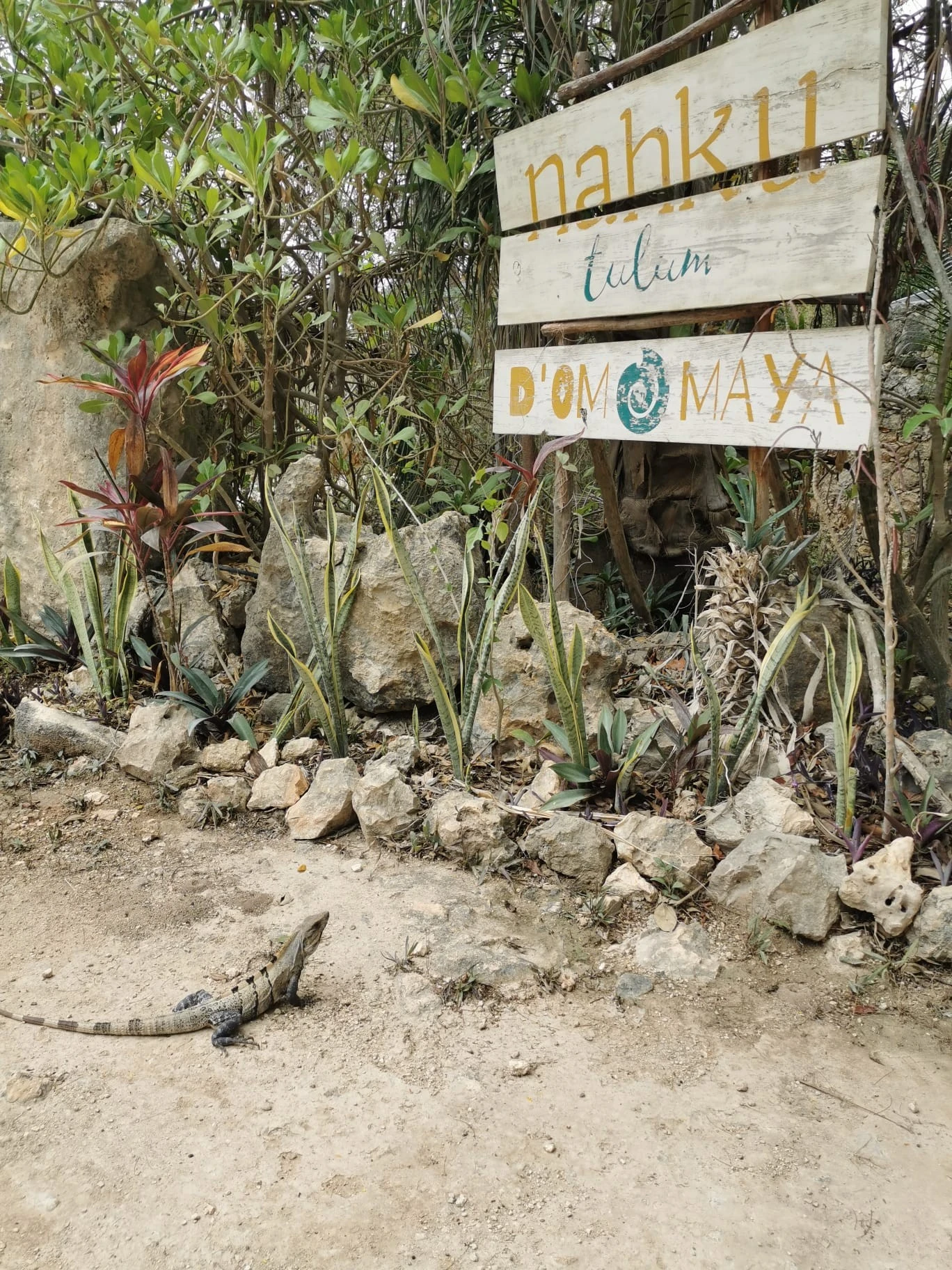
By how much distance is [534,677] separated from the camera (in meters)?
3.09

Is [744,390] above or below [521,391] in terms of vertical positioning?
below

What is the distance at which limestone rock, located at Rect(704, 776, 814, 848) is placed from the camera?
2484mm

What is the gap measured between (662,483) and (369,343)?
5.20 ft

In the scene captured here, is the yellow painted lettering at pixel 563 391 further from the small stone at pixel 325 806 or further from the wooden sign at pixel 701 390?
the small stone at pixel 325 806

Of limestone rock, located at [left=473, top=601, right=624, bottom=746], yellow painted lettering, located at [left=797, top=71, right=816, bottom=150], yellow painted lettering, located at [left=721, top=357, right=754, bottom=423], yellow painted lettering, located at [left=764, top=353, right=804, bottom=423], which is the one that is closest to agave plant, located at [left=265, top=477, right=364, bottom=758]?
limestone rock, located at [left=473, top=601, right=624, bottom=746]

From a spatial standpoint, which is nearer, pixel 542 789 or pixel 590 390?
pixel 542 789

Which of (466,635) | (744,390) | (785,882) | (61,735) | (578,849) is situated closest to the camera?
(785,882)

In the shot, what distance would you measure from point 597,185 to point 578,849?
208 cm

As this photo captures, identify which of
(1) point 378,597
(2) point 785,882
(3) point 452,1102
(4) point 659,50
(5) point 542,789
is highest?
(4) point 659,50

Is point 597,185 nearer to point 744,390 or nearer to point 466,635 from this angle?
point 744,390

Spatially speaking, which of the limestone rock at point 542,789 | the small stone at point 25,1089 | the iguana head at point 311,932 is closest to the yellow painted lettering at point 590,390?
the limestone rock at point 542,789

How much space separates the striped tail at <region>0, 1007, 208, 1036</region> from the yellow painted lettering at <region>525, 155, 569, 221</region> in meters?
2.65

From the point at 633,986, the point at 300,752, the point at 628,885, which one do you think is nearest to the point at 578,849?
the point at 628,885

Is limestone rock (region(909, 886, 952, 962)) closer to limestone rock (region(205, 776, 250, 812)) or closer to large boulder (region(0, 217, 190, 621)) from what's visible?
limestone rock (region(205, 776, 250, 812))
